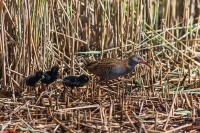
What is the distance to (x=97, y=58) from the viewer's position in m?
9.48

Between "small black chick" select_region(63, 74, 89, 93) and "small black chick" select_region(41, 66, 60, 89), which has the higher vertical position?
"small black chick" select_region(41, 66, 60, 89)

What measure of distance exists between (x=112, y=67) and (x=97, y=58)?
102 cm

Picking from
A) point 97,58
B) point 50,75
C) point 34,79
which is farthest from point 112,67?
point 34,79

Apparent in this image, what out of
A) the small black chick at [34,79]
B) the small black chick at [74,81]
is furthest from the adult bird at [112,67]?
the small black chick at [34,79]

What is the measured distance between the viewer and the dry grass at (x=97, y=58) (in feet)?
22.7

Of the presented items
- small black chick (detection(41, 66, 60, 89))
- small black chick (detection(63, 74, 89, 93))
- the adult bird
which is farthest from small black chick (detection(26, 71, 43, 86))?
the adult bird

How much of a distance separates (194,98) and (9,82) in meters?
2.79

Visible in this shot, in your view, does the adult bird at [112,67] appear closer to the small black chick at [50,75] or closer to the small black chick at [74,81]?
the small black chick at [74,81]

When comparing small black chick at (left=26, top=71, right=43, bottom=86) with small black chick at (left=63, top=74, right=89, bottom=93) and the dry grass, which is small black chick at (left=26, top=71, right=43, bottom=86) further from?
small black chick at (left=63, top=74, right=89, bottom=93)

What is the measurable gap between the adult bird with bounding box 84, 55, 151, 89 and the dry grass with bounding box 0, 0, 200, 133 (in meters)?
0.22

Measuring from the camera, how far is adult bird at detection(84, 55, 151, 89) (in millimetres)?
8477

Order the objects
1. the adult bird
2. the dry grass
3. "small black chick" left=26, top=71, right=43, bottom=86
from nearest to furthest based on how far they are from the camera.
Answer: the dry grass < "small black chick" left=26, top=71, right=43, bottom=86 < the adult bird

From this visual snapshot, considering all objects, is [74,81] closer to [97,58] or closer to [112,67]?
[112,67]

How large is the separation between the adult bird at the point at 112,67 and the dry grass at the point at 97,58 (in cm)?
22
